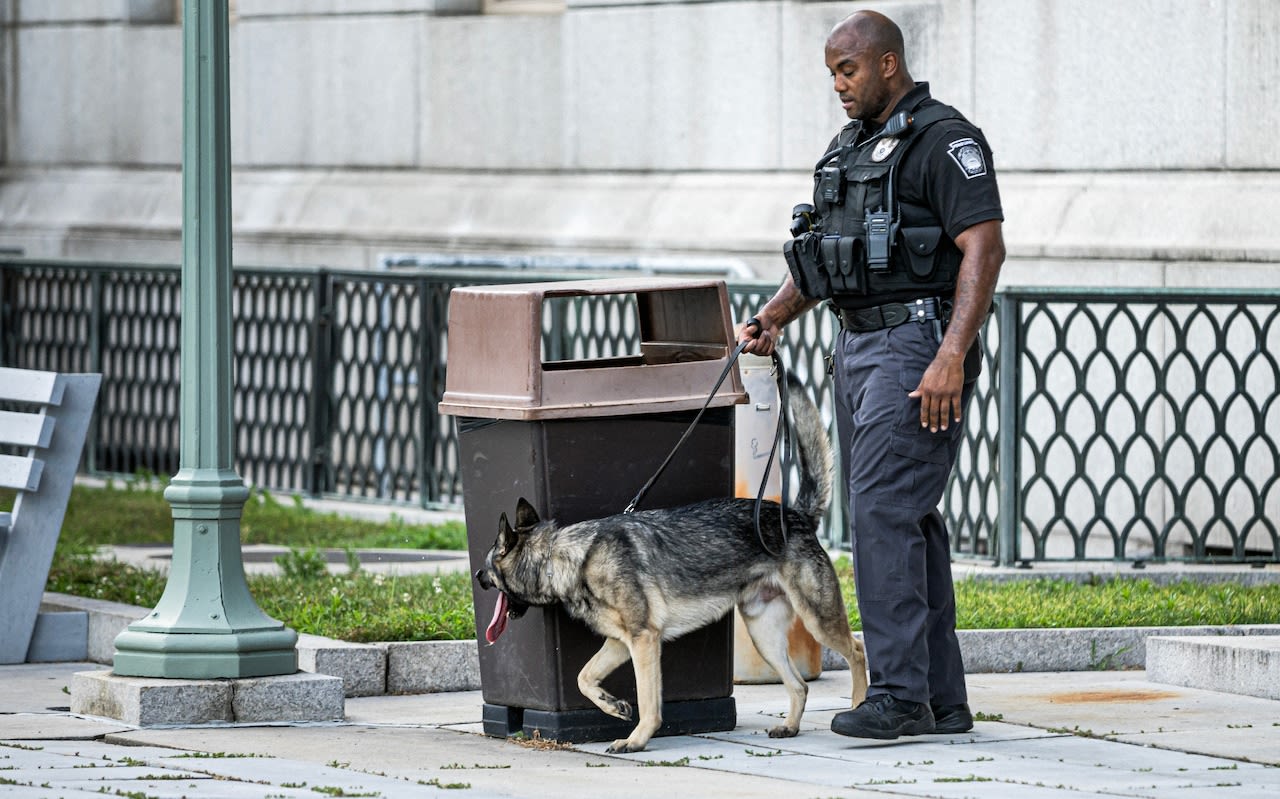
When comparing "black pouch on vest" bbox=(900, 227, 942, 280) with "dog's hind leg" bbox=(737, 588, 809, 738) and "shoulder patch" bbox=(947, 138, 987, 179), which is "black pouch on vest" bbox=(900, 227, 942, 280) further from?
"dog's hind leg" bbox=(737, 588, 809, 738)

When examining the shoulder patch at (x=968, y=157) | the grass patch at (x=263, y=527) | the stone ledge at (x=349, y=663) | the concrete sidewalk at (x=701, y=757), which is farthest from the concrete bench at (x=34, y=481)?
the shoulder patch at (x=968, y=157)

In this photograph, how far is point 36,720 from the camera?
802 cm

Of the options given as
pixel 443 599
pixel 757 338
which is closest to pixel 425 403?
pixel 443 599

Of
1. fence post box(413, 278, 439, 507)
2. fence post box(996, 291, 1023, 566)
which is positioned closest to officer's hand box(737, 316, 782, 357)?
fence post box(996, 291, 1023, 566)

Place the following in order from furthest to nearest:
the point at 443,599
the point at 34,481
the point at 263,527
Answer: the point at 263,527 < the point at 443,599 < the point at 34,481

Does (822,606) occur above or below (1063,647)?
above

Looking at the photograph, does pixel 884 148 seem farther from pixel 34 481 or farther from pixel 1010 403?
pixel 1010 403

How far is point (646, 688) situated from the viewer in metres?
7.24

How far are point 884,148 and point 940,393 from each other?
2.55 feet

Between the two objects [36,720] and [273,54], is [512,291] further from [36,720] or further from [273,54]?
[273,54]

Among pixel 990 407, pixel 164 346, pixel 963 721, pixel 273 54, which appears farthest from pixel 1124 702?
pixel 273 54

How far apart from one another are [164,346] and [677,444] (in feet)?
29.0

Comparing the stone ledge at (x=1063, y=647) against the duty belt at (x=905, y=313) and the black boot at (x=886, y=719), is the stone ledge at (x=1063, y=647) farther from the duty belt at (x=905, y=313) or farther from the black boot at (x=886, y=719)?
the duty belt at (x=905, y=313)

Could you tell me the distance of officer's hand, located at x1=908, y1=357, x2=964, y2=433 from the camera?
7.20 m
